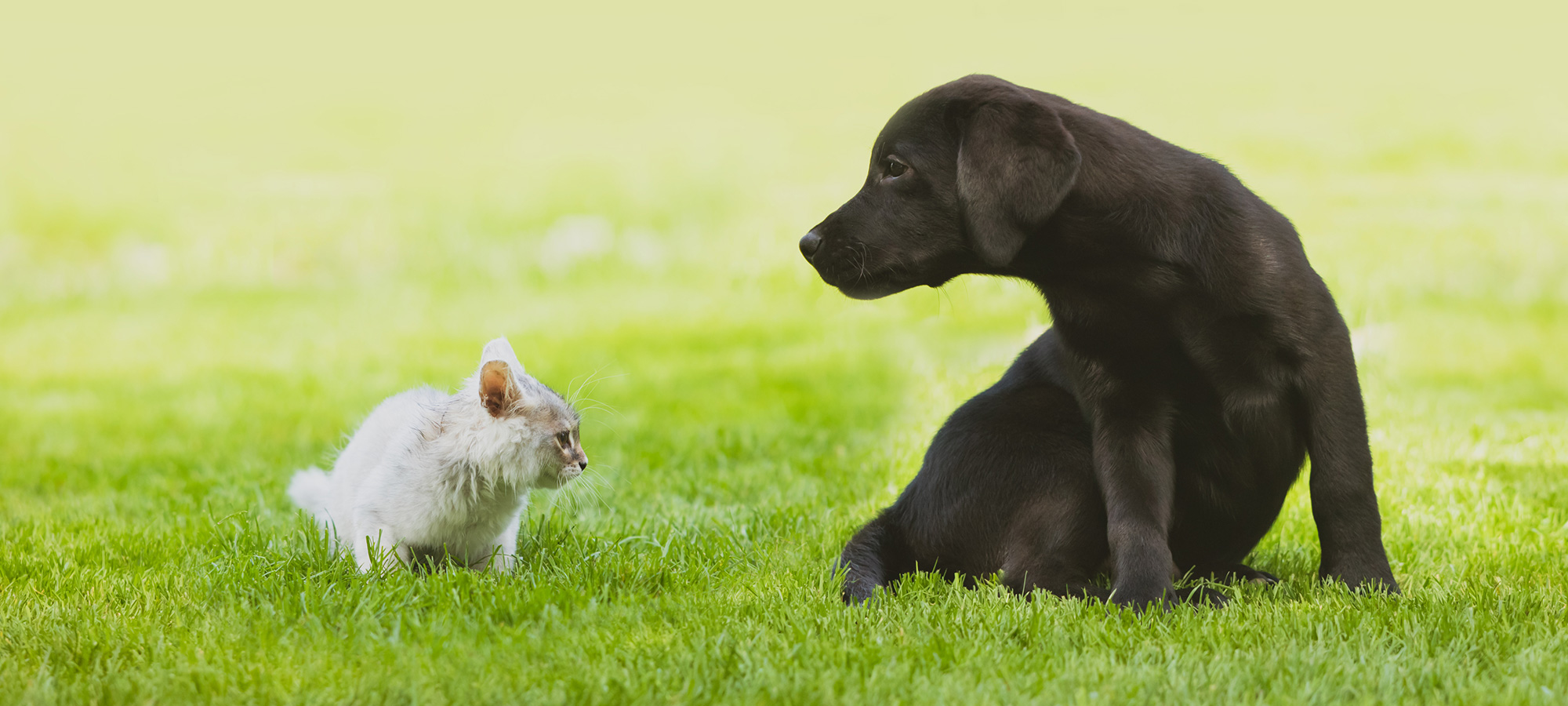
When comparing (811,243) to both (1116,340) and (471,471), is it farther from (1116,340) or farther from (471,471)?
(471,471)

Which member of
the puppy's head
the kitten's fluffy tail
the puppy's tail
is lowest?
the kitten's fluffy tail

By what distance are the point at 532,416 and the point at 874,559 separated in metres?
1.10

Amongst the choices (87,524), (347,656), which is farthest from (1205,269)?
(87,524)

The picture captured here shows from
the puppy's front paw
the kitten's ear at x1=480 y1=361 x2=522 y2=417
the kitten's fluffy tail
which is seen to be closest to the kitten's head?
the kitten's ear at x1=480 y1=361 x2=522 y2=417

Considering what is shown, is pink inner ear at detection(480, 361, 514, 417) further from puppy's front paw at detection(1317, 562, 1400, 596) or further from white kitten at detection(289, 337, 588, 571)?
puppy's front paw at detection(1317, 562, 1400, 596)

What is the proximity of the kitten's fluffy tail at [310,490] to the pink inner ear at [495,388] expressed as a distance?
4.07 feet

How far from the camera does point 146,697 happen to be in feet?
8.46

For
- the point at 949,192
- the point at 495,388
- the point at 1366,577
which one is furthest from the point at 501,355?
the point at 1366,577

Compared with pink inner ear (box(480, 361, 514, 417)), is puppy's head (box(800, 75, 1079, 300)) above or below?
above

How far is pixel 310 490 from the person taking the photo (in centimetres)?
468

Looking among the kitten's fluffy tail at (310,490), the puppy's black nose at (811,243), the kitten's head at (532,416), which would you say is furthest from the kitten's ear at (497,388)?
the kitten's fluffy tail at (310,490)

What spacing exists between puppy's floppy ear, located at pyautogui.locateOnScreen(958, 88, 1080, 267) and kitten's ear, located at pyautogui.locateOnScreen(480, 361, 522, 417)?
1.37 metres

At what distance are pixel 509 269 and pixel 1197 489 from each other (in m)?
9.06

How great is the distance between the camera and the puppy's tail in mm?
3424
